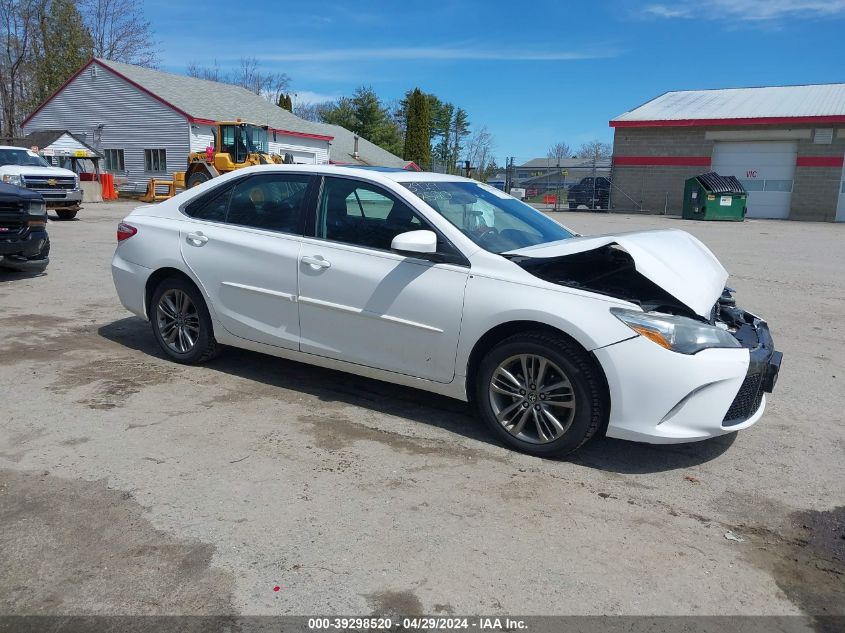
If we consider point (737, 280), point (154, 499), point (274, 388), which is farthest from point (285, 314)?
point (737, 280)

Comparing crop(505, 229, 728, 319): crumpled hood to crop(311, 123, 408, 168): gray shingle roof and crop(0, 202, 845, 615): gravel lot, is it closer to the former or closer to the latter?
crop(0, 202, 845, 615): gravel lot

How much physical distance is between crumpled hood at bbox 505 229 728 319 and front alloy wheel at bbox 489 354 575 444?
68cm

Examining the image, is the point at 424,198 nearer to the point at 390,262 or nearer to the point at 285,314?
the point at 390,262

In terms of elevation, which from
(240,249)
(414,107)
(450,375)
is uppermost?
(414,107)

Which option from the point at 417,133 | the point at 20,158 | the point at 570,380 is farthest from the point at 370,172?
the point at 417,133

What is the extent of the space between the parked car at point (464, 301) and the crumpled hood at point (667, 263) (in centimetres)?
1

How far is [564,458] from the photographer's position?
13.0 feet

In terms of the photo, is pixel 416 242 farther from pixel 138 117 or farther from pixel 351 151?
pixel 351 151

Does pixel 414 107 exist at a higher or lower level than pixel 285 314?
higher

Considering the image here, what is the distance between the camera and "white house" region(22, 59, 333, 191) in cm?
3416

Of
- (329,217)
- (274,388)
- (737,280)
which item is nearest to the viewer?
(329,217)

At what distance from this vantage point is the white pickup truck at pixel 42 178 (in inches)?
729

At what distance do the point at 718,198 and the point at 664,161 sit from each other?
23.1 ft

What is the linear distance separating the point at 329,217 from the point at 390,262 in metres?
0.70
